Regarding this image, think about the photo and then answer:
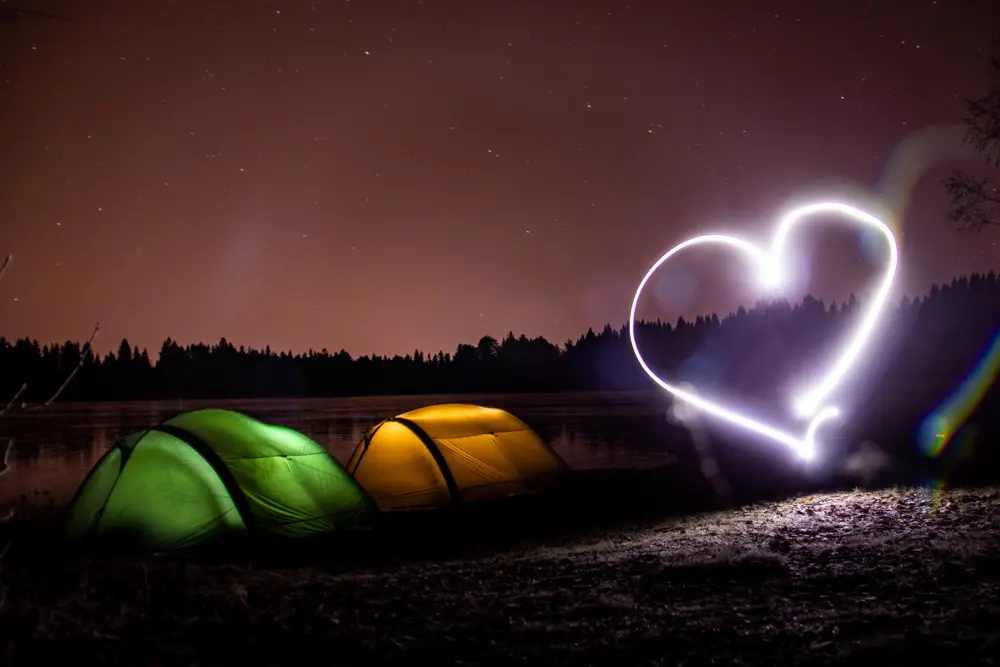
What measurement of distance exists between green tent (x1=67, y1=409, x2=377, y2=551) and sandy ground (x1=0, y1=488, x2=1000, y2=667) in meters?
1.58

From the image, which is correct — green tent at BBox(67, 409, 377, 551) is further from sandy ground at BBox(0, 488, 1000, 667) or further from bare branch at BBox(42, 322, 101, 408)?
bare branch at BBox(42, 322, 101, 408)

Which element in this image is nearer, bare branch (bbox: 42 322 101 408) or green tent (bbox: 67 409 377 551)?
bare branch (bbox: 42 322 101 408)

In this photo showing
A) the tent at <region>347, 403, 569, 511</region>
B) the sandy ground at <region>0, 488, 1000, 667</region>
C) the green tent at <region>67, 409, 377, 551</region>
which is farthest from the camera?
the tent at <region>347, 403, 569, 511</region>

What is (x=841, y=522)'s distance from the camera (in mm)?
12344

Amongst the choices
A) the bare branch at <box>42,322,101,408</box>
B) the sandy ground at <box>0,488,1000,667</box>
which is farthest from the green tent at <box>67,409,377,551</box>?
the bare branch at <box>42,322,101,408</box>

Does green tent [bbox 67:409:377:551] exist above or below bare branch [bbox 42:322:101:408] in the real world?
below

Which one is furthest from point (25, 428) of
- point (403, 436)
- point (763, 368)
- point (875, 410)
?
point (763, 368)

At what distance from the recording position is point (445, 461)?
15664 millimetres

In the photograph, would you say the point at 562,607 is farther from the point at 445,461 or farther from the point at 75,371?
the point at 445,461

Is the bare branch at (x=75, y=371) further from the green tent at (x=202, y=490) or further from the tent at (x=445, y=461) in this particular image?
the tent at (x=445, y=461)

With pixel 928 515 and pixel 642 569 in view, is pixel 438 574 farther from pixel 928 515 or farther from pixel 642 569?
pixel 928 515

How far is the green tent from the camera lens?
38.5 ft

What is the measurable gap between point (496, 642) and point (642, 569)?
129 inches

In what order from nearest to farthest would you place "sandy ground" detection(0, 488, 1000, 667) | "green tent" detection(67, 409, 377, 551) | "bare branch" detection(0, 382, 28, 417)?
"bare branch" detection(0, 382, 28, 417), "sandy ground" detection(0, 488, 1000, 667), "green tent" detection(67, 409, 377, 551)
